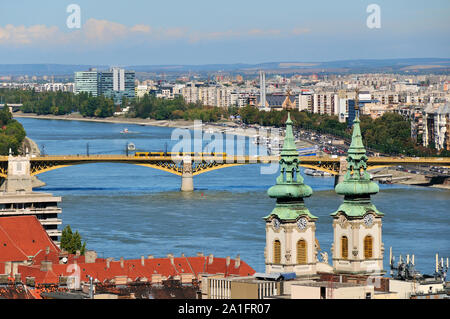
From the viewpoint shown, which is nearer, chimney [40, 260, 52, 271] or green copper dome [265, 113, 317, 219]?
green copper dome [265, 113, 317, 219]

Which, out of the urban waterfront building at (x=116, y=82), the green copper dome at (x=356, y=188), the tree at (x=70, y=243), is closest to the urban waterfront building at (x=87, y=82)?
the urban waterfront building at (x=116, y=82)

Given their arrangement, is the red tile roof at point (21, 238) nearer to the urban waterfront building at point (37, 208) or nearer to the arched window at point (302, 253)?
the urban waterfront building at point (37, 208)


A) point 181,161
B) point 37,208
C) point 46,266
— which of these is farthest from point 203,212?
point 46,266

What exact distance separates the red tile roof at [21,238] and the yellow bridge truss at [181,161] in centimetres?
2385

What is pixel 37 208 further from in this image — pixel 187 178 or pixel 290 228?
pixel 187 178

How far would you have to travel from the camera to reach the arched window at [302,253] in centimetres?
2271

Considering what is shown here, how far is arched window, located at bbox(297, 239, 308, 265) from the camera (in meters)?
22.7

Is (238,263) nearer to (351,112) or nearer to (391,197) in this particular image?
(391,197)

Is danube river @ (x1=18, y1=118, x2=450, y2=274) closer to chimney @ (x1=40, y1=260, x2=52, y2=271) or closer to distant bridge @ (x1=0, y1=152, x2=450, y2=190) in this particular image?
distant bridge @ (x1=0, y1=152, x2=450, y2=190)

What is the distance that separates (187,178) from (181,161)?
226cm

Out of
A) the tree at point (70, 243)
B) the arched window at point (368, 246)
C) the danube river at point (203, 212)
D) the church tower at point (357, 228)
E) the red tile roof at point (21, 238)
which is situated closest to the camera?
the church tower at point (357, 228)

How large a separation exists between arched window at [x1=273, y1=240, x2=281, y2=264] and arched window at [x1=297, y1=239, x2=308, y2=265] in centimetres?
24

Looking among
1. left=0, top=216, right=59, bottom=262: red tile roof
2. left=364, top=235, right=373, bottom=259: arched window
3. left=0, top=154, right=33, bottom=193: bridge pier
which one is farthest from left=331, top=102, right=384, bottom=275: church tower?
left=0, top=154, right=33, bottom=193: bridge pier

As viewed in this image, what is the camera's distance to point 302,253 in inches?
896
